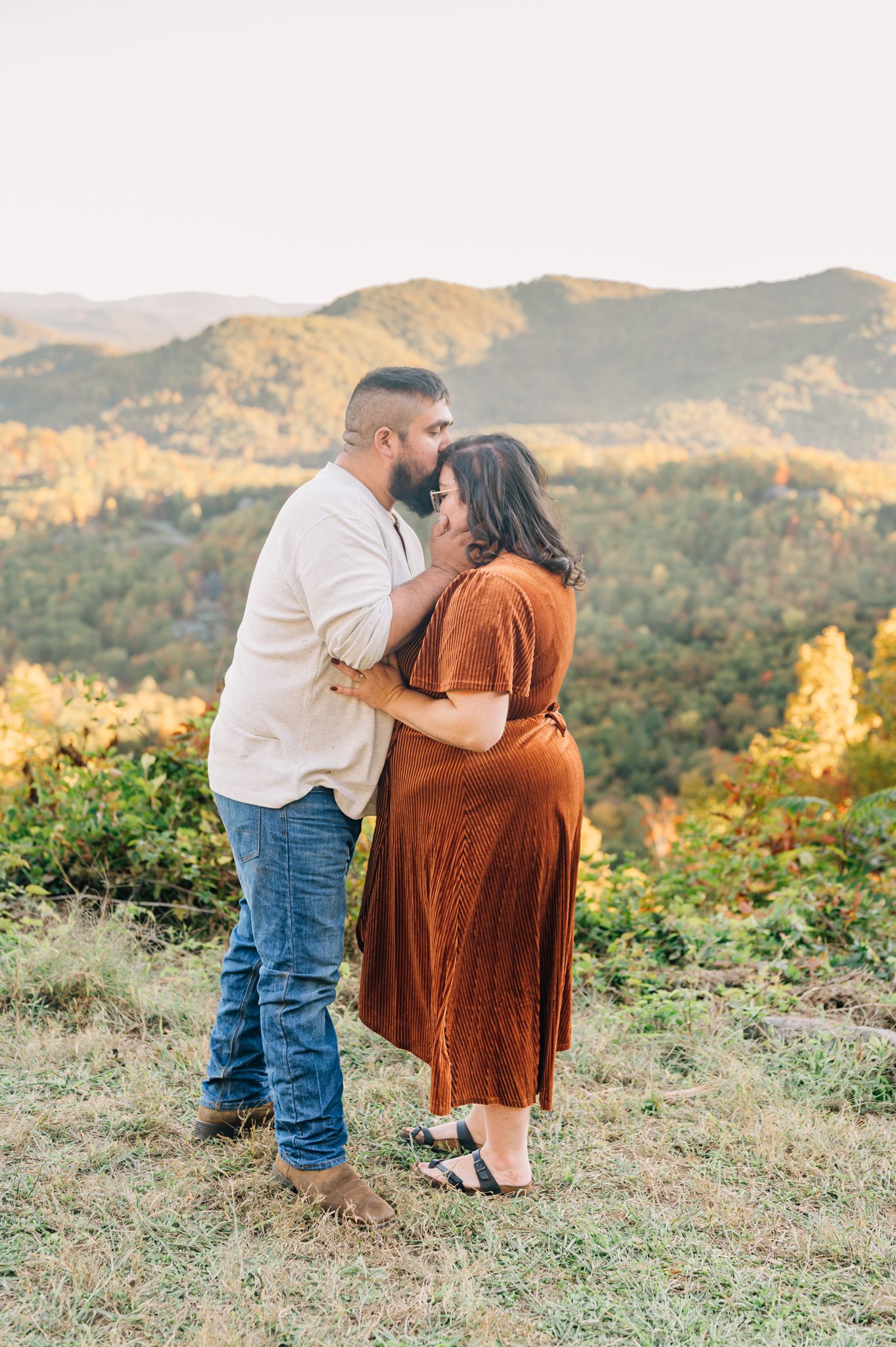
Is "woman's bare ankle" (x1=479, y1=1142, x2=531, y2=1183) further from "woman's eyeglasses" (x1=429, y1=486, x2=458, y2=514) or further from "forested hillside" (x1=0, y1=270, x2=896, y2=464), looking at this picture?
"forested hillside" (x1=0, y1=270, x2=896, y2=464)

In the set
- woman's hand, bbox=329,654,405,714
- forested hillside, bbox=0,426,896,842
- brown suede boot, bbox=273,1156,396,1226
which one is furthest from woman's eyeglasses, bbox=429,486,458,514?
forested hillside, bbox=0,426,896,842

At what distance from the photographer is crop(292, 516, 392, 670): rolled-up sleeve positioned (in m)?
2.08

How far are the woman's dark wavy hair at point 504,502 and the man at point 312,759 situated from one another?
2.3 inches

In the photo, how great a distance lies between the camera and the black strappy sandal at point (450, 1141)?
105 inches

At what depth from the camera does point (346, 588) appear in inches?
82.3

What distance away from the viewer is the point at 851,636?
3791 centimetres

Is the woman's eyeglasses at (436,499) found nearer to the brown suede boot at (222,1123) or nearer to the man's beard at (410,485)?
the man's beard at (410,485)

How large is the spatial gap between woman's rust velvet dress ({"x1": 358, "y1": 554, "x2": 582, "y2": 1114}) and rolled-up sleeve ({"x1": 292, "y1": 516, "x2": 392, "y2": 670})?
15cm

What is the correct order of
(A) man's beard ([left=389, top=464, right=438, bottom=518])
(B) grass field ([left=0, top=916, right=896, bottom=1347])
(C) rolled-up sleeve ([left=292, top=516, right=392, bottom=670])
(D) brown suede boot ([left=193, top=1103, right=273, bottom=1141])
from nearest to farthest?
1. (B) grass field ([left=0, top=916, right=896, bottom=1347])
2. (C) rolled-up sleeve ([left=292, top=516, right=392, bottom=670])
3. (A) man's beard ([left=389, top=464, right=438, bottom=518])
4. (D) brown suede boot ([left=193, top=1103, right=273, bottom=1141])

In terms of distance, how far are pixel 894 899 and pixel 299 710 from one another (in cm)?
321

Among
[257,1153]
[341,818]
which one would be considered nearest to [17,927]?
[257,1153]

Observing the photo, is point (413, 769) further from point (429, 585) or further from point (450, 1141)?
point (450, 1141)

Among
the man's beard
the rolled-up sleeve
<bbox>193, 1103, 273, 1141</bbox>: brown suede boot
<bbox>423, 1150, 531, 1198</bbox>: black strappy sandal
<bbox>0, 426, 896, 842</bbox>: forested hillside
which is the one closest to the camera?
the rolled-up sleeve

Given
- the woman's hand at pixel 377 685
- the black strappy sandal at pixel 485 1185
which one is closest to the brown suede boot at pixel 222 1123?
the black strappy sandal at pixel 485 1185
